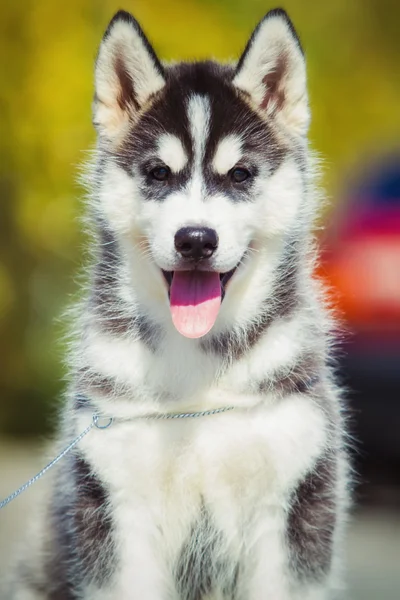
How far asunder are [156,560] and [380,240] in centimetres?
284

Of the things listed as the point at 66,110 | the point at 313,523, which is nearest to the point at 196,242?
the point at 313,523

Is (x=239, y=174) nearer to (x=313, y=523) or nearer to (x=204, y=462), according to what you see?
(x=204, y=462)

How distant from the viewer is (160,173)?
360 centimetres

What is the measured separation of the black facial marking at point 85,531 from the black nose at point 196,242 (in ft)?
2.73

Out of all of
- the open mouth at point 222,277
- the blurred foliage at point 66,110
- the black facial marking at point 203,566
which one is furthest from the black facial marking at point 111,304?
the blurred foliage at point 66,110

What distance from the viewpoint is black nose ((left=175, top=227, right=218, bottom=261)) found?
131 inches

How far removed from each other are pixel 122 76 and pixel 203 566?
5.79 feet

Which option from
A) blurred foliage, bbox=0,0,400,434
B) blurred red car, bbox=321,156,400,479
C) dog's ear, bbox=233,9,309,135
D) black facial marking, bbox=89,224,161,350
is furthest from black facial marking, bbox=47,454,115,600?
blurred foliage, bbox=0,0,400,434

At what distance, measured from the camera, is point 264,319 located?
12.2ft

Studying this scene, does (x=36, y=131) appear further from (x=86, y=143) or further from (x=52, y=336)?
(x=52, y=336)

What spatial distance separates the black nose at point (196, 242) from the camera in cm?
333

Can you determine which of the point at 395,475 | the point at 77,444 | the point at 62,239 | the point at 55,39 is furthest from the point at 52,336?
the point at 77,444

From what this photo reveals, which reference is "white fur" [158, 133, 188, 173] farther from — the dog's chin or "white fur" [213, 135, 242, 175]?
the dog's chin

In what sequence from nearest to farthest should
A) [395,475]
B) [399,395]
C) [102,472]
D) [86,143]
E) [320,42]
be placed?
[102,472]
[399,395]
[395,475]
[86,143]
[320,42]
